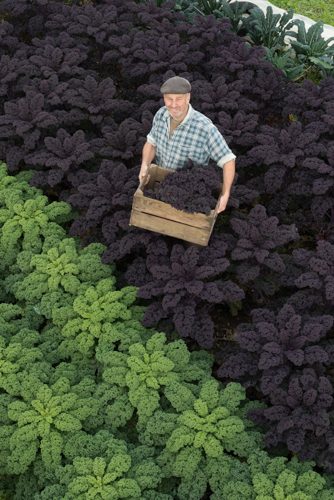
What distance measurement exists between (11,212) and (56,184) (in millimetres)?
480

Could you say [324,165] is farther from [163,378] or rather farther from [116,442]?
[116,442]

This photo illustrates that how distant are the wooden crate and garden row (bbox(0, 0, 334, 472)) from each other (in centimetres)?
11

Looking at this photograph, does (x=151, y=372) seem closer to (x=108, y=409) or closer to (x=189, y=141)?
(x=108, y=409)

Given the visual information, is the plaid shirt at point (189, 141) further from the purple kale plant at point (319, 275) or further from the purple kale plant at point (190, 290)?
the purple kale plant at point (319, 275)

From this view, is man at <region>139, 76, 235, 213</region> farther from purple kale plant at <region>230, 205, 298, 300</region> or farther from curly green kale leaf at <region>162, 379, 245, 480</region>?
curly green kale leaf at <region>162, 379, 245, 480</region>

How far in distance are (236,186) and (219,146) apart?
675 mm

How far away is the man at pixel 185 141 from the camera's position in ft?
12.2

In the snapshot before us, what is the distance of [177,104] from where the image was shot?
359 centimetres

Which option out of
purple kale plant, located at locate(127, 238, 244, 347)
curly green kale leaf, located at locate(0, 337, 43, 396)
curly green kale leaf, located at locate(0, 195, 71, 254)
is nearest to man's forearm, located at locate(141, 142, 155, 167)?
purple kale plant, located at locate(127, 238, 244, 347)

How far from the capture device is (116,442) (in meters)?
3.47

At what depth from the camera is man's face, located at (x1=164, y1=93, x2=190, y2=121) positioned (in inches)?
140

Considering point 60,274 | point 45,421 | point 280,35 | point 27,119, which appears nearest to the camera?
point 45,421

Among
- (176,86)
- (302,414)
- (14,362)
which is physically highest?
(176,86)

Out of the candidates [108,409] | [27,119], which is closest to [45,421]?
[108,409]
